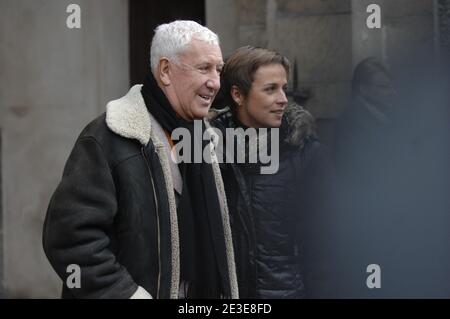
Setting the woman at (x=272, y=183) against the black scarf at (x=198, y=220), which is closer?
the black scarf at (x=198, y=220)

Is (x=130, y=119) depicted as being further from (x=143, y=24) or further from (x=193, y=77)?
(x=143, y=24)

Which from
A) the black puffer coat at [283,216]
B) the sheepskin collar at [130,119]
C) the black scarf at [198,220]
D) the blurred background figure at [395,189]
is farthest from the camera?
the blurred background figure at [395,189]

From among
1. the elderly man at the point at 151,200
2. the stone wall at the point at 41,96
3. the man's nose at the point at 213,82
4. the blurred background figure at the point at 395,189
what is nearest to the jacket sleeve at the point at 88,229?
the elderly man at the point at 151,200

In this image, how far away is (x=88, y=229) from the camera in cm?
299

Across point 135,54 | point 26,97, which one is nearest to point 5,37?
point 26,97

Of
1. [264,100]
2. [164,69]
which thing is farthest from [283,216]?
[164,69]

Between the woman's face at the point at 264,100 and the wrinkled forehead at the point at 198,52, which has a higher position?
the wrinkled forehead at the point at 198,52

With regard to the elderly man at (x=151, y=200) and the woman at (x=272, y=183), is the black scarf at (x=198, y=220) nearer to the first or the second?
the elderly man at (x=151, y=200)

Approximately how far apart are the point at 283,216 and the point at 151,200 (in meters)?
1.05

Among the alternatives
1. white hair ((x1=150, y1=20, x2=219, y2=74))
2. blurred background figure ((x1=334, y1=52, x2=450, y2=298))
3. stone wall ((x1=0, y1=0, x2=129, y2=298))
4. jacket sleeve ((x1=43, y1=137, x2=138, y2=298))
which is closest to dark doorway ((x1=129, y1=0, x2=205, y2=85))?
stone wall ((x1=0, y1=0, x2=129, y2=298))

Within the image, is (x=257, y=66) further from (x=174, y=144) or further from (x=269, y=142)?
(x=174, y=144)

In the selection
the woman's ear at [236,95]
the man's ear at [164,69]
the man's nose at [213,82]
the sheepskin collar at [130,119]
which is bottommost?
the sheepskin collar at [130,119]

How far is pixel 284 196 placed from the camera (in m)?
4.03

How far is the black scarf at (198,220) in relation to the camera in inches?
128
